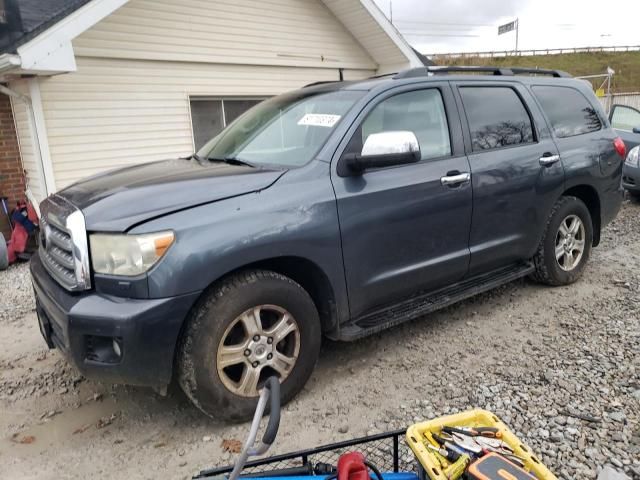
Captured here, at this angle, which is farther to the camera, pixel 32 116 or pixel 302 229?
pixel 32 116

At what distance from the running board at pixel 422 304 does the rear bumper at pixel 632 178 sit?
5.01m

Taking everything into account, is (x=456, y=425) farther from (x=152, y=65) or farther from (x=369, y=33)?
(x=369, y=33)

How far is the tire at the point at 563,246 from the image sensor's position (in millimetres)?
4406

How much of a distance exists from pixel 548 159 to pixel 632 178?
499cm

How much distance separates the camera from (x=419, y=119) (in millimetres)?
3570

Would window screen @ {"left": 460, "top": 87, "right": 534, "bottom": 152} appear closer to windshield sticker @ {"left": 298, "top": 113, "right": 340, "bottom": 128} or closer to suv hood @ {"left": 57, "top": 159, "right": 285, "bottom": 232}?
windshield sticker @ {"left": 298, "top": 113, "right": 340, "bottom": 128}

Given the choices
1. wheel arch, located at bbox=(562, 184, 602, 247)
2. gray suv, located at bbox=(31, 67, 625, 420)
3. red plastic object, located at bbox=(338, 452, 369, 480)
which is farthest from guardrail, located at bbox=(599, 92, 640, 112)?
red plastic object, located at bbox=(338, 452, 369, 480)

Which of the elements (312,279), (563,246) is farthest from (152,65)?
(563,246)

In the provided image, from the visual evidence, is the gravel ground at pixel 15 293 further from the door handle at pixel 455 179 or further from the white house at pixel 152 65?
the door handle at pixel 455 179

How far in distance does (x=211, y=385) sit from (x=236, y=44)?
288 inches

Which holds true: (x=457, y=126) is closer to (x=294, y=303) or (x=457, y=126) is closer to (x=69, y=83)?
(x=294, y=303)

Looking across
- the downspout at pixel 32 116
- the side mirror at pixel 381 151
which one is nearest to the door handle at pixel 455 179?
the side mirror at pixel 381 151

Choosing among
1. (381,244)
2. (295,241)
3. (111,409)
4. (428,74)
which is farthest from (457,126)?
(111,409)

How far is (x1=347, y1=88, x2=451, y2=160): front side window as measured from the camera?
3.35 meters
